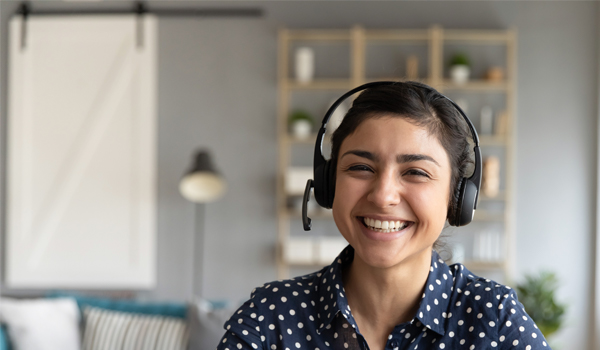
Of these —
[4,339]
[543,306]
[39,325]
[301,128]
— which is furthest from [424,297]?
[301,128]

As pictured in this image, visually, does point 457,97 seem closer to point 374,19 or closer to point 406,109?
point 374,19

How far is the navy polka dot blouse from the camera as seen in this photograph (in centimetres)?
102

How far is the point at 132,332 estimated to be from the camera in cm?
278

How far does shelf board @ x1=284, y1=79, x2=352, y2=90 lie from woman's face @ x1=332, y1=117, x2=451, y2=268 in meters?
2.96

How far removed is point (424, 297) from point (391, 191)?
0.23 meters

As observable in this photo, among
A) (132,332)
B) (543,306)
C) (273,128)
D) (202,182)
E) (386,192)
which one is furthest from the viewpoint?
(273,128)

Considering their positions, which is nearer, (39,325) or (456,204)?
(456,204)

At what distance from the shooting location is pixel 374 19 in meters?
4.10

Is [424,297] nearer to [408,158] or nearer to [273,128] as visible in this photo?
[408,158]

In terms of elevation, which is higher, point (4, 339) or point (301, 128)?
point (301, 128)

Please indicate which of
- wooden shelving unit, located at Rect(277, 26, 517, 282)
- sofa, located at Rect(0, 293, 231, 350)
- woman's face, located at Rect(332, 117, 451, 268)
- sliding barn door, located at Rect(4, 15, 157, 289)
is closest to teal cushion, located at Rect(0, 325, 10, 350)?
sofa, located at Rect(0, 293, 231, 350)

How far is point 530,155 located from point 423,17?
1.25m

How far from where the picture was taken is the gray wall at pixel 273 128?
4039mm

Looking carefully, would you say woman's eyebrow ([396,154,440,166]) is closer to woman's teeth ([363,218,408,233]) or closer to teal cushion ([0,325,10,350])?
woman's teeth ([363,218,408,233])
